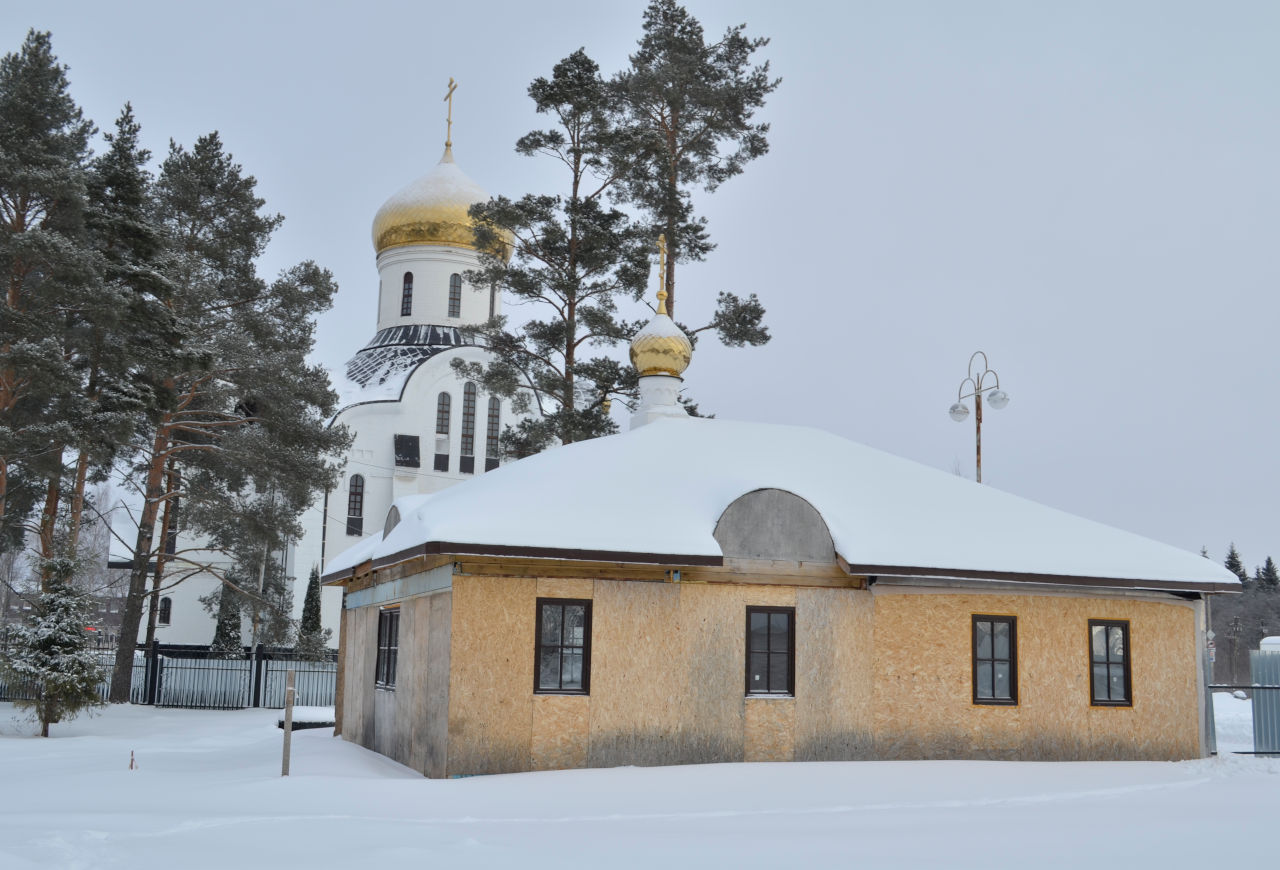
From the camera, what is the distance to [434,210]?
40.3 meters

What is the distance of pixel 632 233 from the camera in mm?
26359

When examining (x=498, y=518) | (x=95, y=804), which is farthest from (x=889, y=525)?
(x=95, y=804)

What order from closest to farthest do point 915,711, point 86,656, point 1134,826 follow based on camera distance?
point 1134,826
point 915,711
point 86,656

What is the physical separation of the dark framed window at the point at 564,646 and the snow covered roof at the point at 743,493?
28.6 inches

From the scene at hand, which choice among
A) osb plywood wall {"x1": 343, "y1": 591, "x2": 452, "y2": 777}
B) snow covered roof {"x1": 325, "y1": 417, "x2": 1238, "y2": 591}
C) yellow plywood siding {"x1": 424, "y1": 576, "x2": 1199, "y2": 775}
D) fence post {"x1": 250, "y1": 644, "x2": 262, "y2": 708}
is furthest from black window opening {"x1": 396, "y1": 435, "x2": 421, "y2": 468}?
yellow plywood siding {"x1": 424, "y1": 576, "x2": 1199, "y2": 775}

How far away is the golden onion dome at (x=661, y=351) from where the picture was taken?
1761 cm

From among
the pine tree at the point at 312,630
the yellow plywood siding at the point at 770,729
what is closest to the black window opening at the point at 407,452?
the pine tree at the point at 312,630

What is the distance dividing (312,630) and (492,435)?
10494 millimetres

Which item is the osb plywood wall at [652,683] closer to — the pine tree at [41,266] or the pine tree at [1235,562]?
the pine tree at [41,266]

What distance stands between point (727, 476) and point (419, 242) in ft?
94.9

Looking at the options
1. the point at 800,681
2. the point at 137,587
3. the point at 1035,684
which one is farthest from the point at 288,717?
the point at 137,587

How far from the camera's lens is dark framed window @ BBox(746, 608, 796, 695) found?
12.9m

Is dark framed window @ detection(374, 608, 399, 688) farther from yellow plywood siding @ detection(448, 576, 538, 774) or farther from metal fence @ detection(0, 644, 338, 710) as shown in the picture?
metal fence @ detection(0, 644, 338, 710)

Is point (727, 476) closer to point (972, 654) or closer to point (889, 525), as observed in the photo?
point (889, 525)
